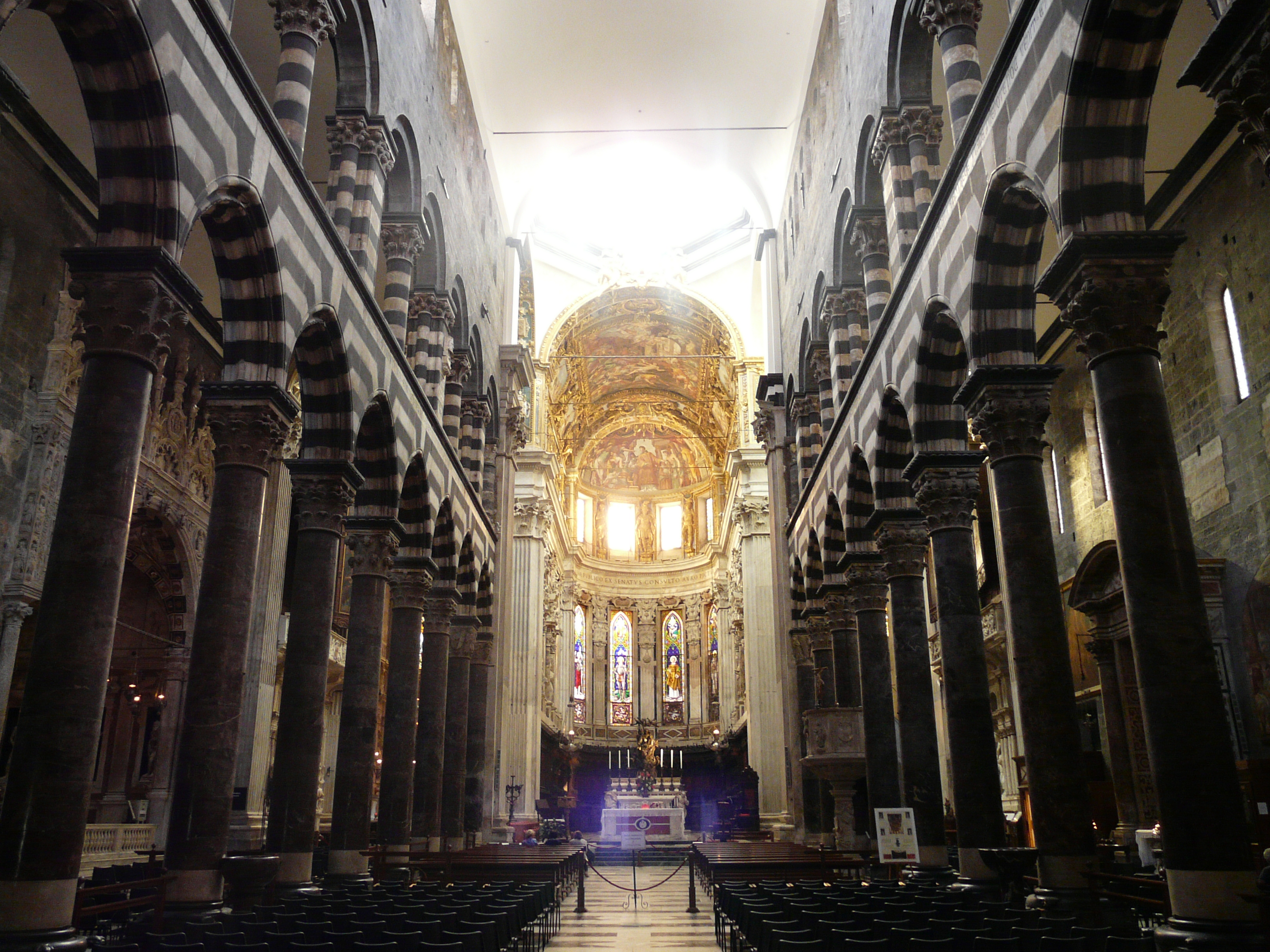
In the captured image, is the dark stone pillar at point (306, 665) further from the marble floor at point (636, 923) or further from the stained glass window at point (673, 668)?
the stained glass window at point (673, 668)

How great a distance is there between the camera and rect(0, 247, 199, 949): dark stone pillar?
7297 mm

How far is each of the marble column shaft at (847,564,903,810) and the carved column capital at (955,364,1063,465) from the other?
265 inches

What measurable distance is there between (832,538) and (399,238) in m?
10.1

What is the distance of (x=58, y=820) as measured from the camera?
24.4ft

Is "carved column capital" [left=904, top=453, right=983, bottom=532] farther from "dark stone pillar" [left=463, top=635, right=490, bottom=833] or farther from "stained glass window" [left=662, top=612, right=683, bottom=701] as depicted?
"stained glass window" [left=662, top=612, right=683, bottom=701]

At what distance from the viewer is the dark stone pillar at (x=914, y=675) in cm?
1382

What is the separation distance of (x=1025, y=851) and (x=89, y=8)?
1135 centimetres

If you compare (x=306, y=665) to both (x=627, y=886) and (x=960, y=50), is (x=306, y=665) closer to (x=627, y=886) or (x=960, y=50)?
(x=960, y=50)

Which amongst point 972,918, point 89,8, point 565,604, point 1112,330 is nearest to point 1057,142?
point 1112,330

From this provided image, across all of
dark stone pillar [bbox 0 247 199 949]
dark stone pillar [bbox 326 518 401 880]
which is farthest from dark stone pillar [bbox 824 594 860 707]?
dark stone pillar [bbox 0 247 199 949]

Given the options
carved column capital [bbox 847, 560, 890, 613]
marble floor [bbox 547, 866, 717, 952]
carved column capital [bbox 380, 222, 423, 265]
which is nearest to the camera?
marble floor [bbox 547, 866, 717, 952]

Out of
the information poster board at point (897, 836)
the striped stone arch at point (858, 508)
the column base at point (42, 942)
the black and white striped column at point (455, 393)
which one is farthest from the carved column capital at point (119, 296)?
the black and white striped column at point (455, 393)

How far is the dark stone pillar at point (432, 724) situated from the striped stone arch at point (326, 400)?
6.83m

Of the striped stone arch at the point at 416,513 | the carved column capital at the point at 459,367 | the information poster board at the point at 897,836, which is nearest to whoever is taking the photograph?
the information poster board at the point at 897,836
